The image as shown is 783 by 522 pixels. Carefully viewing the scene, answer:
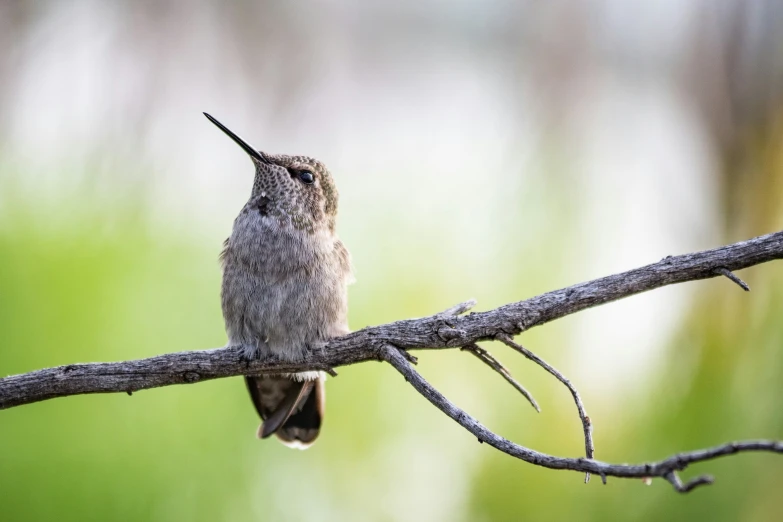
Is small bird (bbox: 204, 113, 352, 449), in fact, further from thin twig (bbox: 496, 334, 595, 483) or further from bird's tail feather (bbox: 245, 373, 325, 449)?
thin twig (bbox: 496, 334, 595, 483)

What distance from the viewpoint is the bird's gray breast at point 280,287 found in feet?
8.30

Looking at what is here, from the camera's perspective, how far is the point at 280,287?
264 centimetres

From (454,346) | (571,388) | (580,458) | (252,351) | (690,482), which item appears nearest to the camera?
(690,482)

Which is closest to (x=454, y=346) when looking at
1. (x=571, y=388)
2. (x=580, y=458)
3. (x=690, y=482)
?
(x=571, y=388)

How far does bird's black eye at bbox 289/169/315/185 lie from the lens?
9.50 feet

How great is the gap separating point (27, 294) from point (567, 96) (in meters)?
3.42

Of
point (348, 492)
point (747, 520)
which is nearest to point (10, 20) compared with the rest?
point (348, 492)

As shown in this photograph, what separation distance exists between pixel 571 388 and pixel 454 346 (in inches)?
13.3

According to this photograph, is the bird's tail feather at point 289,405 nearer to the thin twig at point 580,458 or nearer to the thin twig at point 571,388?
the thin twig at point 580,458

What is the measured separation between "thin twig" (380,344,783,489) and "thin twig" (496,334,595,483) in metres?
0.13

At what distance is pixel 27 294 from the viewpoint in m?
3.53

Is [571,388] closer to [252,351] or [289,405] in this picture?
[252,351]

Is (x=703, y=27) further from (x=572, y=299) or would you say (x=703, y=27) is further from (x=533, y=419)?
(x=572, y=299)

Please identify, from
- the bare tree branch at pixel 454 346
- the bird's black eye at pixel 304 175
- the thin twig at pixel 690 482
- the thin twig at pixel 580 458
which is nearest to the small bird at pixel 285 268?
the bird's black eye at pixel 304 175
